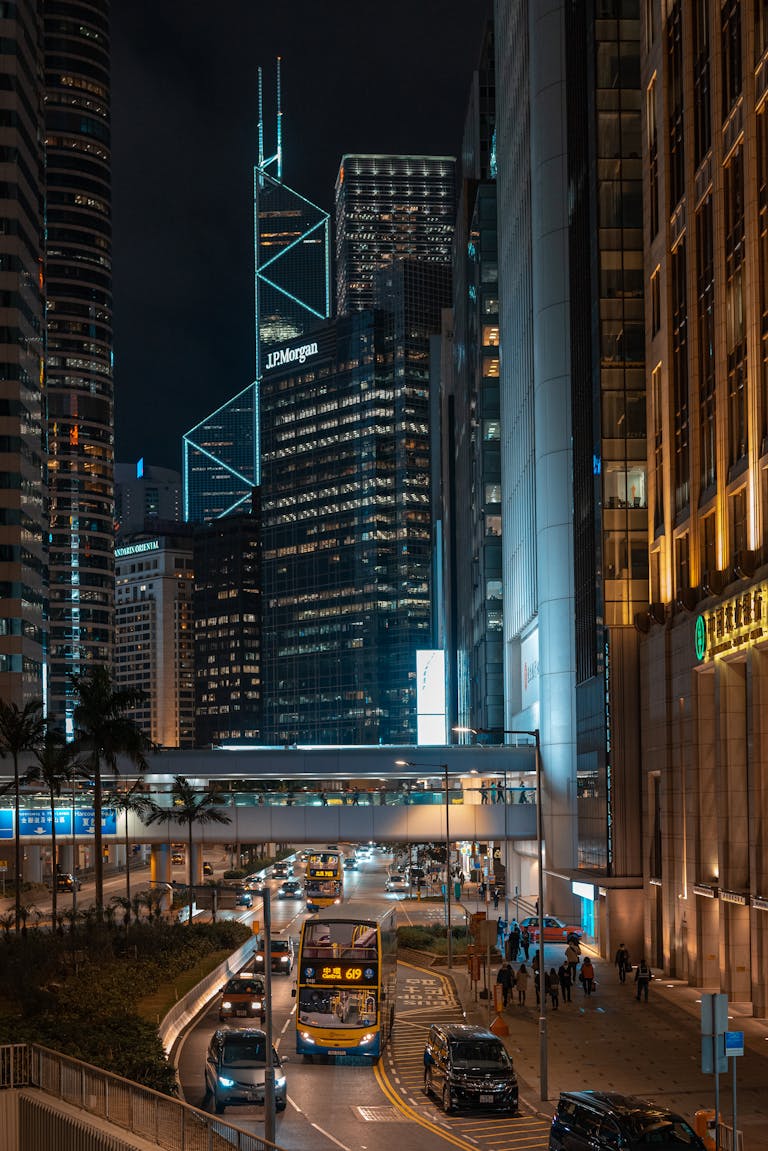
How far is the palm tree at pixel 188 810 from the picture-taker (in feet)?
322

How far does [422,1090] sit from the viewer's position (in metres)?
39.9

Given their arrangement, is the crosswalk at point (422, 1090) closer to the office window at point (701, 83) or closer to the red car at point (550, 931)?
the red car at point (550, 931)

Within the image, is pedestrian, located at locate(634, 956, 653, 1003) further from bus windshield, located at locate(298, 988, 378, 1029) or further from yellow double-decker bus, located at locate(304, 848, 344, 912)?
yellow double-decker bus, located at locate(304, 848, 344, 912)

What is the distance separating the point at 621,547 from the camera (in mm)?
77312

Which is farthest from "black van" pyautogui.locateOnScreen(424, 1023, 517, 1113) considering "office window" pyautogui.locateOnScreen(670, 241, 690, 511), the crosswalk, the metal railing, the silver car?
"office window" pyautogui.locateOnScreen(670, 241, 690, 511)

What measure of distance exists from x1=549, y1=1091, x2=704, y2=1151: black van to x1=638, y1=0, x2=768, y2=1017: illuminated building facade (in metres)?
22.7

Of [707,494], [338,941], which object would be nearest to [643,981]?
[338,941]

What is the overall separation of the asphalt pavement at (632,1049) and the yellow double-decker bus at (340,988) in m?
4.27

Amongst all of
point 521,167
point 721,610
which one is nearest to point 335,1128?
point 721,610

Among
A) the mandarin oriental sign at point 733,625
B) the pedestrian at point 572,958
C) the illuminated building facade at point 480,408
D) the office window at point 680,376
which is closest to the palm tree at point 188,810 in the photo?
the illuminated building facade at point 480,408

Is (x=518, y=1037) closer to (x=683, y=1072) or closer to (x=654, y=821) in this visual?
(x=683, y=1072)

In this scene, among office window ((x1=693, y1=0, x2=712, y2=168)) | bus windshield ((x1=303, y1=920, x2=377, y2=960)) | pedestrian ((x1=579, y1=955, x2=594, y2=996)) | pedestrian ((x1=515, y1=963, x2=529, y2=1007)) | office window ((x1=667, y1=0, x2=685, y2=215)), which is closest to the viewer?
bus windshield ((x1=303, y1=920, x2=377, y2=960))

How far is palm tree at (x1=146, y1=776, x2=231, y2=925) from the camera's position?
322 ft

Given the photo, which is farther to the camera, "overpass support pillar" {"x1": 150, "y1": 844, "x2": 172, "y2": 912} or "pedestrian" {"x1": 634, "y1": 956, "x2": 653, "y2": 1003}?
"overpass support pillar" {"x1": 150, "y1": 844, "x2": 172, "y2": 912}
